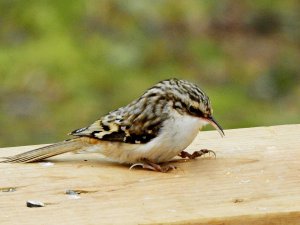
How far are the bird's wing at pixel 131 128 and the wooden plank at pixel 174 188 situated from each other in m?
0.10

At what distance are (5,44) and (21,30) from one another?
0.50ft

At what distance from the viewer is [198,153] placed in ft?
14.4

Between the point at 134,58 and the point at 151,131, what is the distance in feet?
11.7

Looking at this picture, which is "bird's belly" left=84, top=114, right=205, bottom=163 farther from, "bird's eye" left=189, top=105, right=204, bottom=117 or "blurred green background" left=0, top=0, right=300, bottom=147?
"blurred green background" left=0, top=0, right=300, bottom=147

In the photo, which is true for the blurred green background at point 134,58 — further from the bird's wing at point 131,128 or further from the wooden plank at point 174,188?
the wooden plank at point 174,188

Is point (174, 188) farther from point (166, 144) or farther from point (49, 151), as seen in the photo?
point (49, 151)

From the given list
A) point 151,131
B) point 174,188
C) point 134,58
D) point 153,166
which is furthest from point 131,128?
point 134,58

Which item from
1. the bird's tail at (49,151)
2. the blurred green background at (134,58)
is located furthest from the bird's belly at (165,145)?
the blurred green background at (134,58)

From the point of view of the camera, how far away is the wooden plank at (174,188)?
12.0ft

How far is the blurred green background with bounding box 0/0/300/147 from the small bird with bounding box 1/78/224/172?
2.56 metres

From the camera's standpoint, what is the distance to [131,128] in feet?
14.4

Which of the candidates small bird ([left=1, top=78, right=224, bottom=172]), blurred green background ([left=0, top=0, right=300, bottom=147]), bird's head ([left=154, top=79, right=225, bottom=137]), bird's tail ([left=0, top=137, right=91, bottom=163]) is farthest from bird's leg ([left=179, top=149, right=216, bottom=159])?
blurred green background ([left=0, top=0, right=300, bottom=147])

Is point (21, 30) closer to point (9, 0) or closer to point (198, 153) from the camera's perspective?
point (9, 0)

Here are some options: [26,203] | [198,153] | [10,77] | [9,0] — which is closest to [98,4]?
[9,0]
